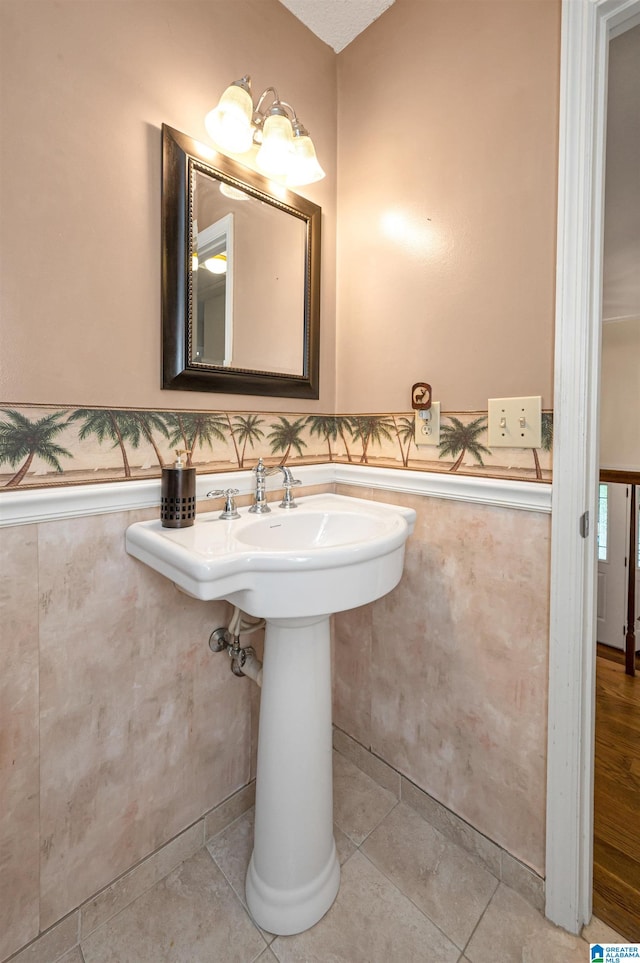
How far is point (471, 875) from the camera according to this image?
112cm

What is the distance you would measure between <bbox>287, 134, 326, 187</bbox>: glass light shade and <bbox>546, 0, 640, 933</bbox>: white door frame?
58cm

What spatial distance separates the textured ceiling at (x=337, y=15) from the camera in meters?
1.25

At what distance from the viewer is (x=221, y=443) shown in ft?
3.85

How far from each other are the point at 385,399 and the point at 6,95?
104 cm

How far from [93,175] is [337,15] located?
3.22ft

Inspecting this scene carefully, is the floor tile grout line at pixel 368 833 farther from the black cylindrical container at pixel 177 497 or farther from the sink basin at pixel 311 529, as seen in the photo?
the black cylindrical container at pixel 177 497

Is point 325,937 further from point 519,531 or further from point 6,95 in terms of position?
point 6,95

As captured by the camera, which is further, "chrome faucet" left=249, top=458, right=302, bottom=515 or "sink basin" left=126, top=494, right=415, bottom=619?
"chrome faucet" left=249, top=458, right=302, bottom=515

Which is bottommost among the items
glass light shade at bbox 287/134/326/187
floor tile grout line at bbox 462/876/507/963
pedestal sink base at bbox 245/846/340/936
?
floor tile grout line at bbox 462/876/507/963

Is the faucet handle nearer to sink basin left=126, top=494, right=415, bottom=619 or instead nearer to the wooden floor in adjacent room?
sink basin left=126, top=494, right=415, bottom=619

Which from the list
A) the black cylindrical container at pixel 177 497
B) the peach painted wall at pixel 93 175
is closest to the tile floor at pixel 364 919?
the black cylindrical container at pixel 177 497

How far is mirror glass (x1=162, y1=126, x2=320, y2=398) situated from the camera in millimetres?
1034

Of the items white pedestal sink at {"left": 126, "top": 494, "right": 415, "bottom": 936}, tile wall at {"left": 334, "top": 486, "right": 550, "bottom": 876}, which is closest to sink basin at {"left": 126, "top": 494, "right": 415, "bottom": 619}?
white pedestal sink at {"left": 126, "top": 494, "right": 415, "bottom": 936}

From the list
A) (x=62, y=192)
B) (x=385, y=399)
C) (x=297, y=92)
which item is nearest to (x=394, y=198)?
(x=297, y=92)
